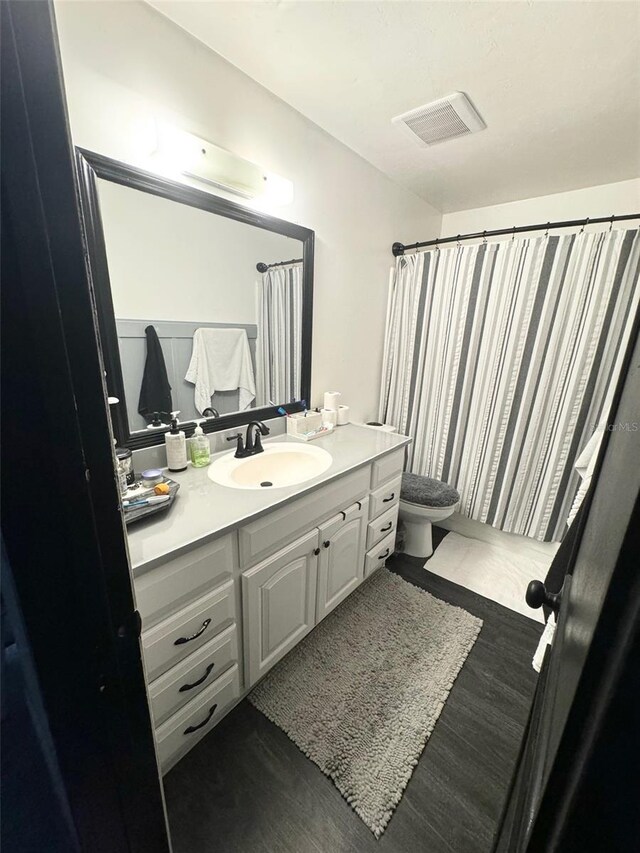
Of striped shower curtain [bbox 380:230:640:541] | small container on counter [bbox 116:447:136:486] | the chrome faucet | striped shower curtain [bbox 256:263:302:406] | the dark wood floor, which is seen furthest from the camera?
striped shower curtain [bbox 380:230:640:541]

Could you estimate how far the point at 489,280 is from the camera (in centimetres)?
192

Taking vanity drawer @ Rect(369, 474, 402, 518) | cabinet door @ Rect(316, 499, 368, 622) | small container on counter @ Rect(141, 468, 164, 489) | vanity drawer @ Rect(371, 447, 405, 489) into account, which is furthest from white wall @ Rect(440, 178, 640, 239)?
small container on counter @ Rect(141, 468, 164, 489)

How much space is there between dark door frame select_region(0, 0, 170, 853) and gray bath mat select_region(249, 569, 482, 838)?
3.16 ft

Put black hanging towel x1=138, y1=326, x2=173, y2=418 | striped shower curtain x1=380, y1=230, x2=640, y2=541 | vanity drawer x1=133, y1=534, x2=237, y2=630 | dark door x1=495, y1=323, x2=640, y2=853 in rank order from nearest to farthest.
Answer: dark door x1=495, y1=323, x2=640, y2=853 → vanity drawer x1=133, y1=534, x2=237, y2=630 → black hanging towel x1=138, y1=326, x2=173, y2=418 → striped shower curtain x1=380, y1=230, x2=640, y2=541

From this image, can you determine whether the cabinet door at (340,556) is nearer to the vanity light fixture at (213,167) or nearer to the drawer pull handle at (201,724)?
the drawer pull handle at (201,724)

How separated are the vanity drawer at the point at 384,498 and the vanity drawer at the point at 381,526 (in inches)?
1.3

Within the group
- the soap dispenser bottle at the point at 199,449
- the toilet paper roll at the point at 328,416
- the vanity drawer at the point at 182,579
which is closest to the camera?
the vanity drawer at the point at 182,579

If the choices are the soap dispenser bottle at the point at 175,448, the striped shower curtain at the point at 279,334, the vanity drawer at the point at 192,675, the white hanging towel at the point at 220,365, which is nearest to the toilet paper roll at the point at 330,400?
the striped shower curtain at the point at 279,334

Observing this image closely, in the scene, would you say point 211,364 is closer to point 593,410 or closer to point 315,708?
point 315,708

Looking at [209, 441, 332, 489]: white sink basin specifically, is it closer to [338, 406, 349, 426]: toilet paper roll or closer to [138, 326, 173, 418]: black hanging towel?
[138, 326, 173, 418]: black hanging towel

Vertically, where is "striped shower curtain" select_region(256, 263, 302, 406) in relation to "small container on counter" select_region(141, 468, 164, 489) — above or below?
above

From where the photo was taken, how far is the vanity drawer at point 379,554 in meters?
1.75

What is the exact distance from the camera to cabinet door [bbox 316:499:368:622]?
1409 mm

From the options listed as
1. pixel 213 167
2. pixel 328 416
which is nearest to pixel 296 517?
pixel 328 416
